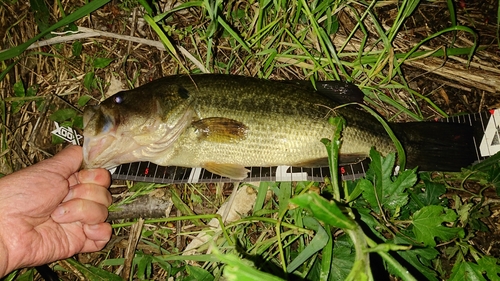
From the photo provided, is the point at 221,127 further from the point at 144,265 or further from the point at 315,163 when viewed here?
the point at 144,265

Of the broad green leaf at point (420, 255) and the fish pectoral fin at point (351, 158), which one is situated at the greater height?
the fish pectoral fin at point (351, 158)

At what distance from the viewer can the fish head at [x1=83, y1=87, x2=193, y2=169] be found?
3027 millimetres

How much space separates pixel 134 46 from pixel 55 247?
86.5 inches

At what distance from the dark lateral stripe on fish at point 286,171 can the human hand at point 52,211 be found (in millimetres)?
312

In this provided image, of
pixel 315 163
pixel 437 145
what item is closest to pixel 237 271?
pixel 315 163

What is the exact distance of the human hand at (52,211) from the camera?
9.41 ft

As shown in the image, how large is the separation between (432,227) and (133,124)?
2616mm

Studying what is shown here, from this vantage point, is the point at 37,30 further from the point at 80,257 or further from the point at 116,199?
the point at 80,257

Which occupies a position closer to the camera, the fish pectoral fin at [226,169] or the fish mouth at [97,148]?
the fish mouth at [97,148]

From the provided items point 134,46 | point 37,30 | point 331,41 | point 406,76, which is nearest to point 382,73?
point 406,76

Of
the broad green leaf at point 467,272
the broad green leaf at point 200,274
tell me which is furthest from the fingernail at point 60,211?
the broad green leaf at point 467,272

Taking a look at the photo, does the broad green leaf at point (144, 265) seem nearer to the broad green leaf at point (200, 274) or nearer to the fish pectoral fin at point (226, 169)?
the broad green leaf at point (200, 274)

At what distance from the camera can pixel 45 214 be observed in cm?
308

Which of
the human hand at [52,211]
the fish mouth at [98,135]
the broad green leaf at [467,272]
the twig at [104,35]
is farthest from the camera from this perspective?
the twig at [104,35]
